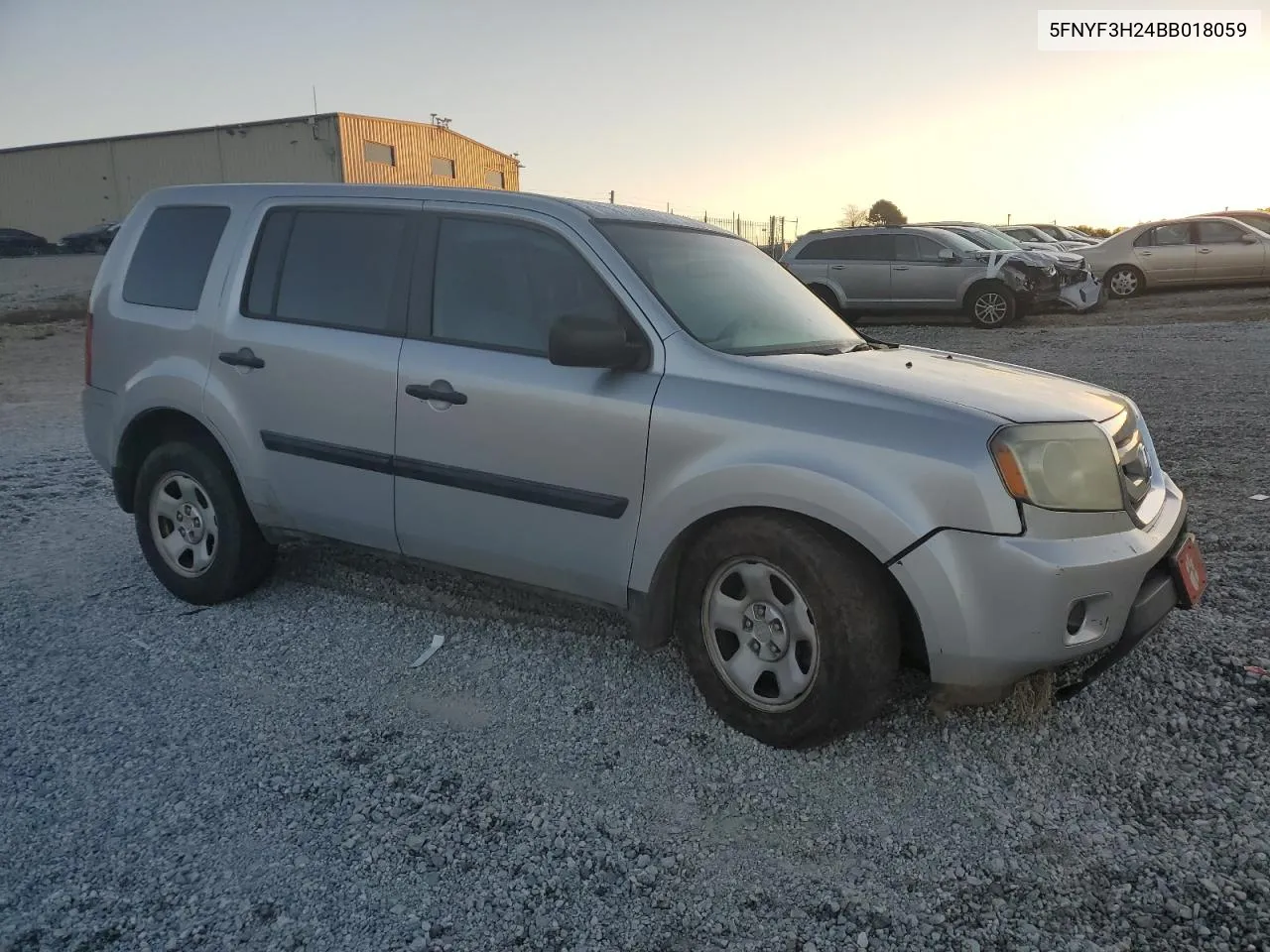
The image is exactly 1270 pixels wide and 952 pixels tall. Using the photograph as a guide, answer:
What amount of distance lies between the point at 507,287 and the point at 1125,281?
18367 millimetres

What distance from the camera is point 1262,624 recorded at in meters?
3.75

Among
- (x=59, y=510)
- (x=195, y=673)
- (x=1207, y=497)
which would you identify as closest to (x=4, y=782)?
(x=195, y=673)

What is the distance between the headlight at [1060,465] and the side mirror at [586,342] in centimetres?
121

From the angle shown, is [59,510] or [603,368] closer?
[603,368]

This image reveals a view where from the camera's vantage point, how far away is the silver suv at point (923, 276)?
15008mm

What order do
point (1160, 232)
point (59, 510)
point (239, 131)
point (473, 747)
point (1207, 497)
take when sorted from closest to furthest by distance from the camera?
1. point (473, 747)
2. point (1207, 497)
3. point (59, 510)
4. point (1160, 232)
5. point (239, 131)

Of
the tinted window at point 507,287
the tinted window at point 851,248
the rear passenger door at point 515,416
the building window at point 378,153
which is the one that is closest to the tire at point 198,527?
the rear passenger door at point 515,416

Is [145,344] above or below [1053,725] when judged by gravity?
above

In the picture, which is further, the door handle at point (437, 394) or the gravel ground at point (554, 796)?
the door handle at point (437, 394)

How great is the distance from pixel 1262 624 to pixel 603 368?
285 centimetres

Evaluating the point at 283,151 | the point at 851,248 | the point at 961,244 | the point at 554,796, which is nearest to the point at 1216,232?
the point at 961,244

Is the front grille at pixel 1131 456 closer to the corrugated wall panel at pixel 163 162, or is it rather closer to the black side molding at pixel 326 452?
the black side molding at pixel 326 452

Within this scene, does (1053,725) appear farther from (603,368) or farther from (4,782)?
(4,782)

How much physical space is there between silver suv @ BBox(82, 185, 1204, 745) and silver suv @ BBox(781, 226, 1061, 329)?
11975 millimetres
